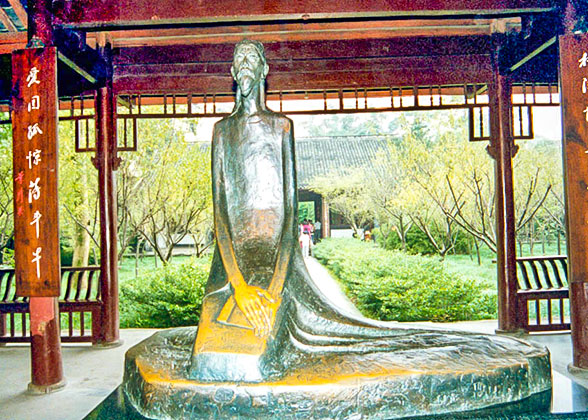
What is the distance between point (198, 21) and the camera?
343cm

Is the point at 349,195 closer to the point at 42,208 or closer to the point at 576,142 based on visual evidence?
the point at 576,142

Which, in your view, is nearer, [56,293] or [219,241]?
[219,241]

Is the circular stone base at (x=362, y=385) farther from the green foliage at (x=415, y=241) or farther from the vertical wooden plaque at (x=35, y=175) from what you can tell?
the green foliage at (x=415, y=241)

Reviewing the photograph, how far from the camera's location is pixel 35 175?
11.0ft

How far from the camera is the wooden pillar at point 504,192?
501cm

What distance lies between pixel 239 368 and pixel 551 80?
463 cm

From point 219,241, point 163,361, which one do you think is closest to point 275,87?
point 219,241

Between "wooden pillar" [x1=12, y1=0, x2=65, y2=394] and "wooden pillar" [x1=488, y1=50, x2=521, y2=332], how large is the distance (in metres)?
4.14

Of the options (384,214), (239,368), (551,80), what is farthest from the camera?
(384,214)

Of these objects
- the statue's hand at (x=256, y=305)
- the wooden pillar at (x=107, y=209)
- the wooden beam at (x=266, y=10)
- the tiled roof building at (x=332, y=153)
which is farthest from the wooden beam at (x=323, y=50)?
the tiled roof building at (x=332, y=153)

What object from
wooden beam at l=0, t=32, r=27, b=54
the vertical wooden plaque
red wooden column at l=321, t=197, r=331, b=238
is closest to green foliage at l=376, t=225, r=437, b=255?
red wooden column at l=321, t=197, r=331, b=238

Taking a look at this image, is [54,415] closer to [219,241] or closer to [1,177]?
[219,241]

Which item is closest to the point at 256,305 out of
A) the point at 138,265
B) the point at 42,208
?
the point at 42,208

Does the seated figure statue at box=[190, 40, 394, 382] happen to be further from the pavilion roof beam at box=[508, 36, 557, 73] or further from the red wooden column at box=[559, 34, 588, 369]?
the pavilion roof beam at box=[508, 36, 557, 73]
